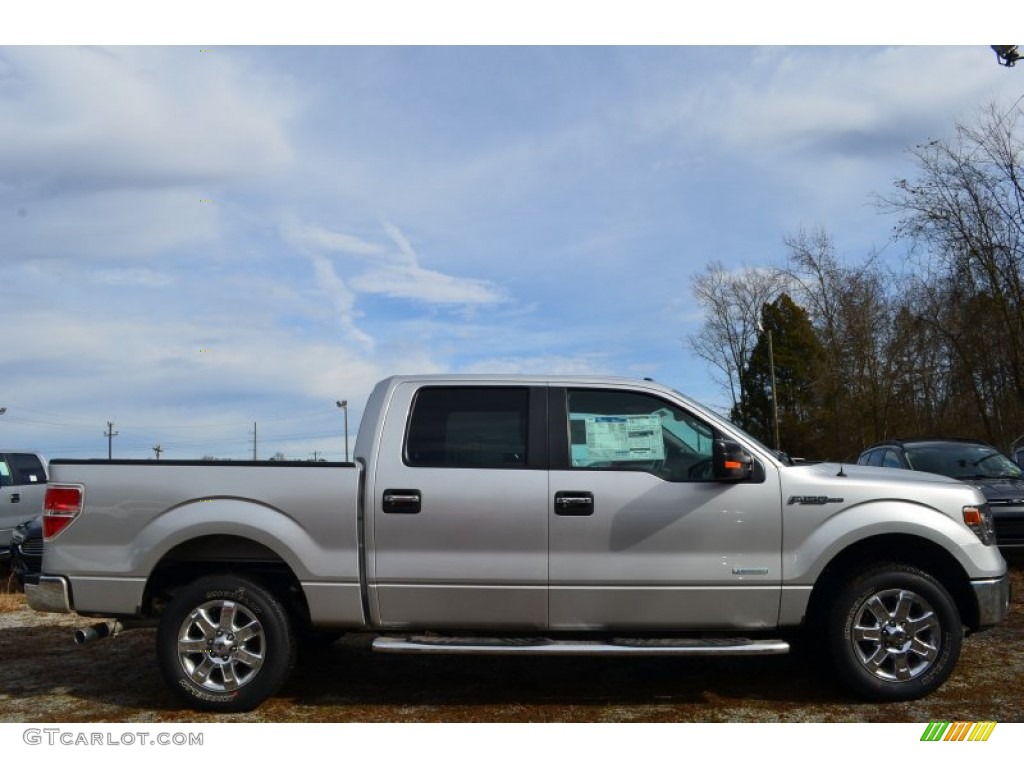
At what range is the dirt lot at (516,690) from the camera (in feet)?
16.5

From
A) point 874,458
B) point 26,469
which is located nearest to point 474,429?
point 874,458

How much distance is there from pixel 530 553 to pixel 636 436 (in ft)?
3.16

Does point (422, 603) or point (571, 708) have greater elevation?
point (422, 603)

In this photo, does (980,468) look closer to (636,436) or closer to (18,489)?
(636,436)

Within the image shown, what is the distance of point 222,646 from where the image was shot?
201 inches

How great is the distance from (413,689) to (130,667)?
2354mm

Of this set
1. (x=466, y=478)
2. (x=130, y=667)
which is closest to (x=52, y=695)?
(x=130, y=667)

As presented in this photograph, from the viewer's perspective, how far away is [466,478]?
511 cm

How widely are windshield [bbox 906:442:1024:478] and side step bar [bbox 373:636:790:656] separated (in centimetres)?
659

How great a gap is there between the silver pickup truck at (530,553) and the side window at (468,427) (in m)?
0.02

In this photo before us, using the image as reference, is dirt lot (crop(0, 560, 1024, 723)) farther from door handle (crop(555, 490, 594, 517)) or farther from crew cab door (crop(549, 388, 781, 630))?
door handle (crop(555, 490, 594, 517))

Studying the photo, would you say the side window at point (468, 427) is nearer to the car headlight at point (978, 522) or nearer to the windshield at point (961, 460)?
the car headlight at point (978, 522)

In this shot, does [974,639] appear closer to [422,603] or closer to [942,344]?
[422,603]
